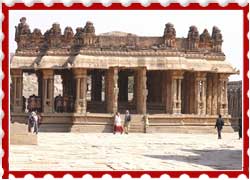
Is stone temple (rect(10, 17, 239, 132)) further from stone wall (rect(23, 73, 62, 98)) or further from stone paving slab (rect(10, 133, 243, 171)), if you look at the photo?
stone wall (rect(23, 73, 62, 98))

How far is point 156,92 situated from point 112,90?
7067mm

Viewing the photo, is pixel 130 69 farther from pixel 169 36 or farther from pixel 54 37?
pixel 54 37

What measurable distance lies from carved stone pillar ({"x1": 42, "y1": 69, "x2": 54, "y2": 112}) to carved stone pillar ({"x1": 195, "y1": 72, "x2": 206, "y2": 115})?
810cm

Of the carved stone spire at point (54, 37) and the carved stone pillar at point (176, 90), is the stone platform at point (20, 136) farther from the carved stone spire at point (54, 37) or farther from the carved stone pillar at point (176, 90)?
the carved stone spire at point (54, 37)

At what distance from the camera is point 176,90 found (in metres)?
33.1

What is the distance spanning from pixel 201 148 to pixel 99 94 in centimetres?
2142

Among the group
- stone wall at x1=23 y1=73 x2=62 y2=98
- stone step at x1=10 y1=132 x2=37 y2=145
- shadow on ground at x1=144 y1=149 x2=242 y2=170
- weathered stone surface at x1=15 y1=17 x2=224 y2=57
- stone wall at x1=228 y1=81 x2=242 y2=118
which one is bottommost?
shadow on ground at x1=144 y1=149 x2=242 y2=170

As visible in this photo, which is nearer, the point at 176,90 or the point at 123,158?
the point at 123,158

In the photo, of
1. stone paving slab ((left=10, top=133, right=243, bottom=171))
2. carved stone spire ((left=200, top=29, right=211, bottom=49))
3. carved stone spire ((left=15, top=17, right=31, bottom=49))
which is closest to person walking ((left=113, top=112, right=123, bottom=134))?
carved stone spire ((left=15, top=17, right=31, bottom=49))

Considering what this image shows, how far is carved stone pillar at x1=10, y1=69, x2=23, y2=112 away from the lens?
1340 inches

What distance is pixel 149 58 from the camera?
108ft

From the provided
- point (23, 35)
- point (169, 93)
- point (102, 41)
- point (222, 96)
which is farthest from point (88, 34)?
point (222, 96)

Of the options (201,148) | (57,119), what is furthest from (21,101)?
(201,148)

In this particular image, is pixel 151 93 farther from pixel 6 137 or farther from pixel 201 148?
pixel 6 137
